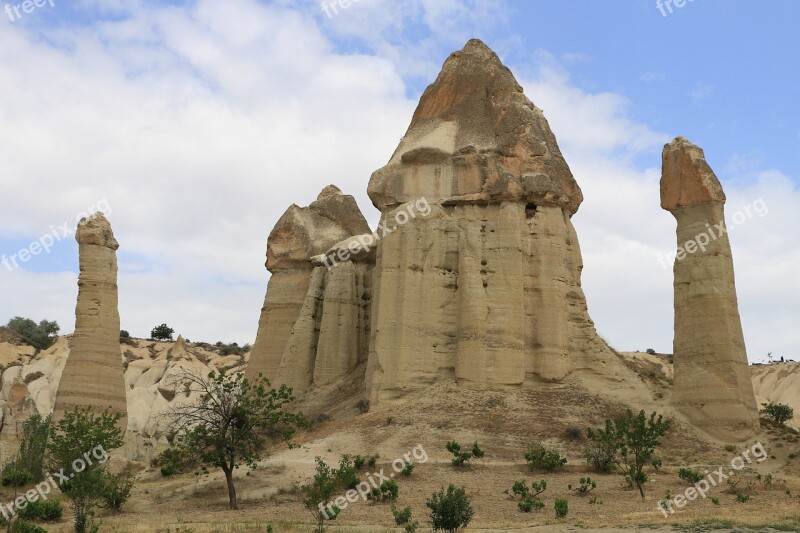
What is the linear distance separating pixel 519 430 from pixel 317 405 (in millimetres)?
10337

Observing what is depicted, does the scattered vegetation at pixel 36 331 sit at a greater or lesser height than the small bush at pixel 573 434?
greater

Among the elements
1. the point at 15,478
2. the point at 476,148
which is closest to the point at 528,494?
the point at 476,148

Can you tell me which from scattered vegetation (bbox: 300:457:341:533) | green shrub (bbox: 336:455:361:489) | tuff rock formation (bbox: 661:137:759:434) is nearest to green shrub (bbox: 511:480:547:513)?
green shrub (bbox: 336:455:361:489)

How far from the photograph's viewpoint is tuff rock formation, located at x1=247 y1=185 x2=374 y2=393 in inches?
1517

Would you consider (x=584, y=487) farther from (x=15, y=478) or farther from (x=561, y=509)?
(x=15, y=478)

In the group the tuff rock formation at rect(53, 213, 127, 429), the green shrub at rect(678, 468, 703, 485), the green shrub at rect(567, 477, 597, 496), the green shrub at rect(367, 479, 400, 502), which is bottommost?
the green shrub at rect(367, 479, 400, 502)

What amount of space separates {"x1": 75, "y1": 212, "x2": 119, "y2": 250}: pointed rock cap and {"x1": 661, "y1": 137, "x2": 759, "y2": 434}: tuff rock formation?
21188 millimetres

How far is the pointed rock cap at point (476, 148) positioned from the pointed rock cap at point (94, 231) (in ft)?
35.0

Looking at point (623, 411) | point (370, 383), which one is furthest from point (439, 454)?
point (623, 411)

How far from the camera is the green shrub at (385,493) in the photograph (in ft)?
77.2

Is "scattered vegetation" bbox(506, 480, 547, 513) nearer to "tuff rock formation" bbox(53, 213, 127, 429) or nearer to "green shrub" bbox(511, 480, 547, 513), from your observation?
"green shrub" bbox(511, 480, 547, 513)

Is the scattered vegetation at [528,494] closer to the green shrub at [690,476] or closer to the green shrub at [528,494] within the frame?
the green shrub at [528,494]

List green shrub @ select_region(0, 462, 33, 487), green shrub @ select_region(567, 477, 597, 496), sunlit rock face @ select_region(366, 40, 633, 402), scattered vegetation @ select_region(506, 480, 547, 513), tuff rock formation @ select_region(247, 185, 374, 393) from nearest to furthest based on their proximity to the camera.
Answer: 1. scattered vegetation @ select_region(506, 480, 547, 513)
2. green shrub @ select_region(567, 477, 597, 496)
3. green shrub @ select_region(0, 462, 33, 487)
4. sunlit rock face @ select_region(366, 40, 633, 402)
5. tuff rock formation @ select_region(247, 185, 374, 393)

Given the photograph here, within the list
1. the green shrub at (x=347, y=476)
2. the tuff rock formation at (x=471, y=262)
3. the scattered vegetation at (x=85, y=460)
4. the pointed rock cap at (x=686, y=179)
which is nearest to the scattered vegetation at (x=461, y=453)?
the green shrub at (x=347, y=476)
